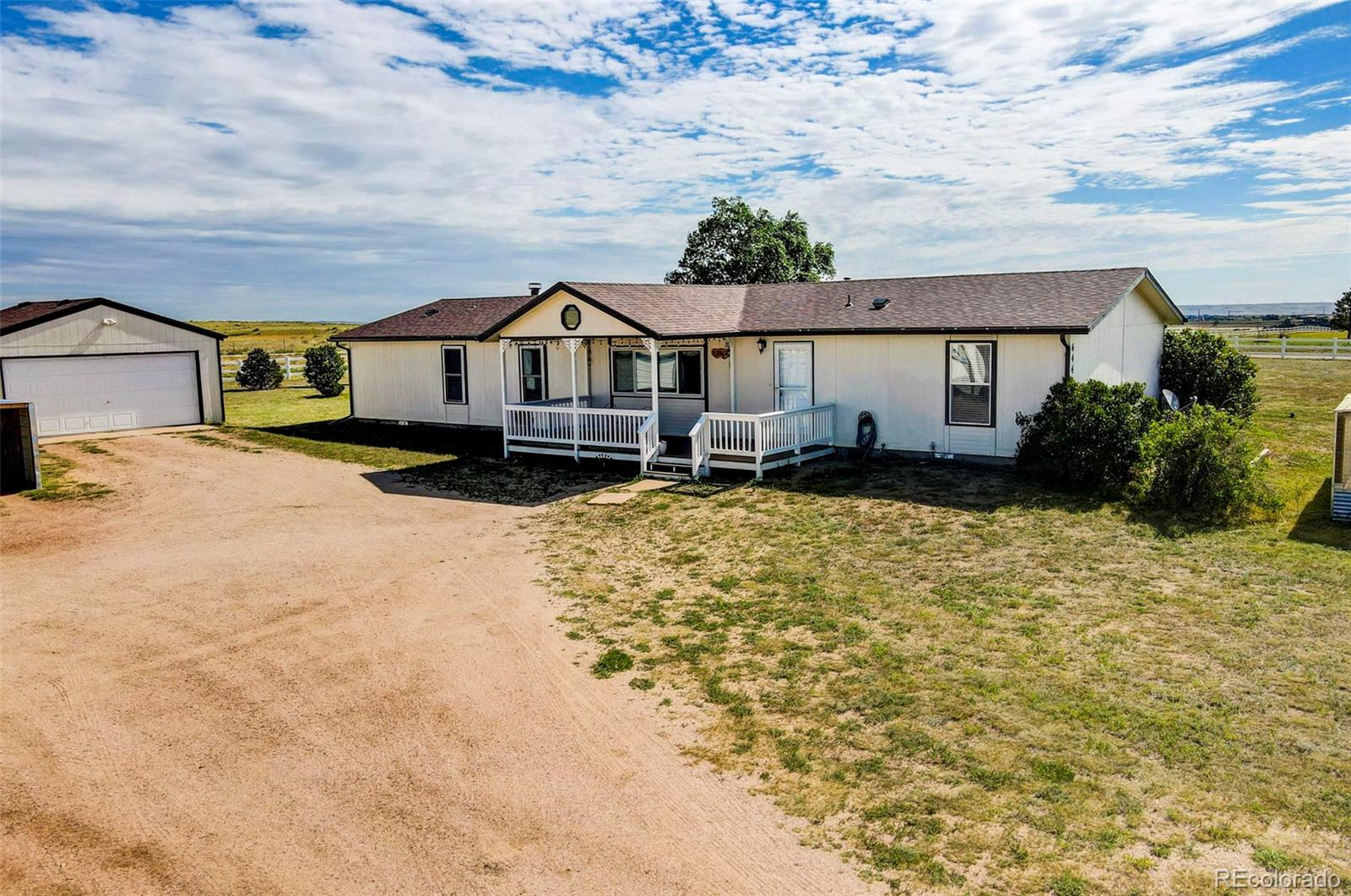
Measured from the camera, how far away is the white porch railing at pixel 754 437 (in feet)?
53.7

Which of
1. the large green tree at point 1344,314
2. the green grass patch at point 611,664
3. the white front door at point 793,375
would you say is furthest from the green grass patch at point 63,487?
the large green tree at point 1344,314

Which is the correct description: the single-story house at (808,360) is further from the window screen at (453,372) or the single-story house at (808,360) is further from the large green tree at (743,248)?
the large green tree at (743,248)

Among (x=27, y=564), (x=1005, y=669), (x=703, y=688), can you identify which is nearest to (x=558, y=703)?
(x=703, y=688)

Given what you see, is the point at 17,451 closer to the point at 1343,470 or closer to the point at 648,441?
the point at 648,441

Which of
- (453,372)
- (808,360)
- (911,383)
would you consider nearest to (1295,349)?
(911,383)

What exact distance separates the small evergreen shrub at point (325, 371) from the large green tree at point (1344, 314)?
1854 inches

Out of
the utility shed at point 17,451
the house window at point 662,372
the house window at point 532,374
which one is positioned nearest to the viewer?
the utility shed at point 17,451

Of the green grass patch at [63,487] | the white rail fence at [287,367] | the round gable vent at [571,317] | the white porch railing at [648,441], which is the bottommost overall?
the green grass patch at [63,487]

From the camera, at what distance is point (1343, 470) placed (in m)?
11.9

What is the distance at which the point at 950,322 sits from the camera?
16359 mm

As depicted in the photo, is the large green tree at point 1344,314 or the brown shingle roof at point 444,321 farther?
the large green tree at point 1344,314

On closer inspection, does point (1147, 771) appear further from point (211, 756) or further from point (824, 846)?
point (211, 756)

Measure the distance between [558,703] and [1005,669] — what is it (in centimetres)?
380

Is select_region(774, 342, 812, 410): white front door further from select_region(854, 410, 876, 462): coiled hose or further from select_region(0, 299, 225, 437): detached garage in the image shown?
select_region(0, 299, 225, 437): detached garage
